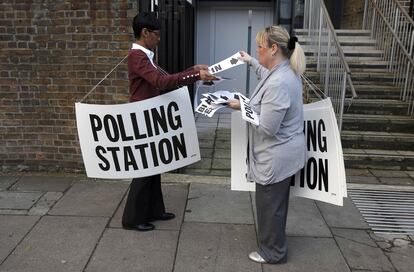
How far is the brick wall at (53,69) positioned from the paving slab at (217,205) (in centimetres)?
140

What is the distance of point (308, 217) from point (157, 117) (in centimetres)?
177

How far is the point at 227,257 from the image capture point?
3.53 m

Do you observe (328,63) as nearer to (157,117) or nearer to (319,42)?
(319,42)

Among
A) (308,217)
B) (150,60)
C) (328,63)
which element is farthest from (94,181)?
(328,63)

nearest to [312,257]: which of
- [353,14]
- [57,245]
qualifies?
[57,245]

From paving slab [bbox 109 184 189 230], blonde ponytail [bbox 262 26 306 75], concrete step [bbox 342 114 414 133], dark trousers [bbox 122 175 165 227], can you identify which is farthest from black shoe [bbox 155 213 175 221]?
concrete step [bbox 342 114 414 133]

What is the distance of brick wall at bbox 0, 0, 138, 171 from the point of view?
5.02 metres

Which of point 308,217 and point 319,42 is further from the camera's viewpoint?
point 319,42

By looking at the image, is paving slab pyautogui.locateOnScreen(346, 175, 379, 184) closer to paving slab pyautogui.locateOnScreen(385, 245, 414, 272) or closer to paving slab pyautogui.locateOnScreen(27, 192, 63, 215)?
paving slab pyautogui.locateOnScreen(385, 245, 414, 272)

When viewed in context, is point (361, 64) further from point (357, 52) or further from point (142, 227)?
point (142, 227)

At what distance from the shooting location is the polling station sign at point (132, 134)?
3707 mm

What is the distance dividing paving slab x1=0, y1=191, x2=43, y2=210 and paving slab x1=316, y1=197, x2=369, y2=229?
2895mm

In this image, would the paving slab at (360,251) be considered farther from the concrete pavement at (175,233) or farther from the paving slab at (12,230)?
the paving slab at (12,230)

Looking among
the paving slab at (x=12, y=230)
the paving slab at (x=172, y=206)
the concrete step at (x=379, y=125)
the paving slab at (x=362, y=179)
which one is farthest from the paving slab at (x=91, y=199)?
the concrete step at (x=379, y=125)
